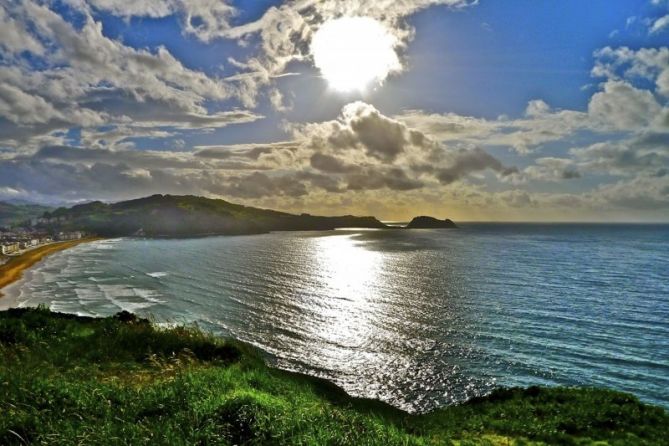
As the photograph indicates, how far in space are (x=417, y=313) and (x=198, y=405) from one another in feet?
178

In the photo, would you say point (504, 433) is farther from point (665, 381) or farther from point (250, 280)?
point (250, 280)

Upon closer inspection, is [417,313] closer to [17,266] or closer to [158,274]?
[158,274]

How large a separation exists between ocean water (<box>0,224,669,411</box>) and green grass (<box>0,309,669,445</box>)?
9839 millimetres

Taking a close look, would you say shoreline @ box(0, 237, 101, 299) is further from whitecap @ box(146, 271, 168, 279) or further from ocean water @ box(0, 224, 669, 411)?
whitecap @ box(146, 271, 168, 279)

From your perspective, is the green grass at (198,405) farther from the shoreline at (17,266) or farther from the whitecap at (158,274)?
the shoreline at (17,266)

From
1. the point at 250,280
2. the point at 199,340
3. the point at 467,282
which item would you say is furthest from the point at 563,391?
the point at 250,280

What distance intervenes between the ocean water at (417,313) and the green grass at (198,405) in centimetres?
984

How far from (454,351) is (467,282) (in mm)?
47828

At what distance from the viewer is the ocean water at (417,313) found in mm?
39750

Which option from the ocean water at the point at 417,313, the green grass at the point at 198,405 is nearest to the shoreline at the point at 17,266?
the ocean water at the point at 417,313

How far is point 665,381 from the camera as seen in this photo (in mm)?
37438

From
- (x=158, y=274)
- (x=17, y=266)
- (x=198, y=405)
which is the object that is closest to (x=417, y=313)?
(x=198, y=405)

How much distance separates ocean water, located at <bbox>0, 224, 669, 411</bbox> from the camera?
3975cm

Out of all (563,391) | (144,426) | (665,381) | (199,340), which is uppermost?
(144,426)
